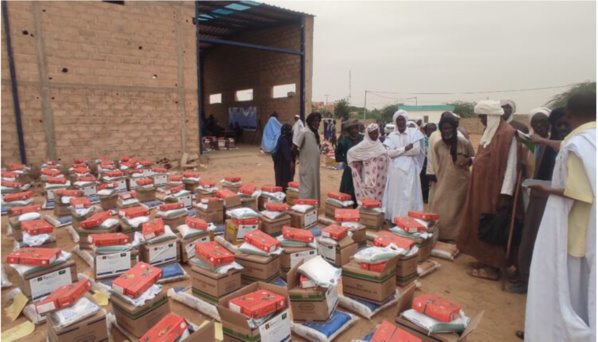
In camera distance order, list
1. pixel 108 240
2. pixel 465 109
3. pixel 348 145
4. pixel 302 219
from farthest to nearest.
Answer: pixel 465 109
pixel 348 145
pixel 302 219
pixel 108 240

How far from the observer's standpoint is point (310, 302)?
2564 mm

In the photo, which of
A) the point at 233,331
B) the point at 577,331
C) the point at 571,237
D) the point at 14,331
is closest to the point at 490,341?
the point at 577,331

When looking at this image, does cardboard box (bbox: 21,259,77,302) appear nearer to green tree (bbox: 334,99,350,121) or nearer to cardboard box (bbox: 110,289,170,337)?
cardboard box (bbox: 110,289,170,337)

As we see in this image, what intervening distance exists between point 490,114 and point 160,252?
352 centimetres

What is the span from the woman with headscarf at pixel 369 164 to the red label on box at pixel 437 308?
2906 mm

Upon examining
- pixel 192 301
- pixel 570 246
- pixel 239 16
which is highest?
pixel 239 16

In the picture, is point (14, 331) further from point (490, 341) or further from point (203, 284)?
point (490, 341)

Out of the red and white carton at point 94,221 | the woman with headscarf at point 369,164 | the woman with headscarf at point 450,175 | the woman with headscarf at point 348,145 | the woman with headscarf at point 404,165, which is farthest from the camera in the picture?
the woman with headscarf at point 348,145

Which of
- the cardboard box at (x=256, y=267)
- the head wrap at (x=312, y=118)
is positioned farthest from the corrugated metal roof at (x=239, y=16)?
the cardboard box at (x=256, y=267)

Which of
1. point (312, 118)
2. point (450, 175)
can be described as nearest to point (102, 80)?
point (312, 118)

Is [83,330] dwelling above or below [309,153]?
below

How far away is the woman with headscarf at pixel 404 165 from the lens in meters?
4.71

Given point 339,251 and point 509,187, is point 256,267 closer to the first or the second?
point 339,251

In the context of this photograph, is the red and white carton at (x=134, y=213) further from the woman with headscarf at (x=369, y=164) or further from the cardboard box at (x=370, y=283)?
the woman with headscarf at (x=369, y=164)
